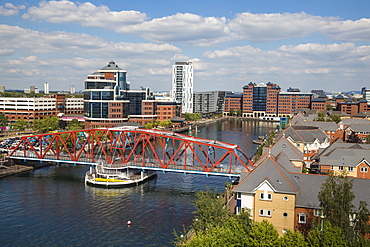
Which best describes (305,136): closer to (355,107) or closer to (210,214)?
(210,214)

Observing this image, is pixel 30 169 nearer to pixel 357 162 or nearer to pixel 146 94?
pixel 357 162

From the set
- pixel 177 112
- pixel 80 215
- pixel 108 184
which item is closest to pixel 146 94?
pixel 177 112

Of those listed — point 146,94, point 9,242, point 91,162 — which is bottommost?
point 9,242

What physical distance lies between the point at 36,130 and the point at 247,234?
87.3 meters

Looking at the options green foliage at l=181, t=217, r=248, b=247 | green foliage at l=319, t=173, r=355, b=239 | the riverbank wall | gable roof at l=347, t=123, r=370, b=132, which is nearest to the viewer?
green foliage at l=319, t=173, r=355, b=239

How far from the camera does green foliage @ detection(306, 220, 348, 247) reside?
69.7 ft

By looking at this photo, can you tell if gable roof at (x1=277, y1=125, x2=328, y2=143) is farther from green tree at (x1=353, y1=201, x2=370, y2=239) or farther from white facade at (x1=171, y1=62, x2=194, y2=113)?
white facade at (x1=171, y1=62, x2=194, y2=113)

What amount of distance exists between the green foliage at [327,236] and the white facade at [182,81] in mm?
152206

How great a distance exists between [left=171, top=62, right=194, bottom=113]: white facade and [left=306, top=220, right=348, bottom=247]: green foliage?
499 ft

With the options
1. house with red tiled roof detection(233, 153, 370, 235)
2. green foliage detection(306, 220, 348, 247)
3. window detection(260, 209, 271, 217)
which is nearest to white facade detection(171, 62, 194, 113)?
house with red tiled roof detection(233, 153, 370, 235)

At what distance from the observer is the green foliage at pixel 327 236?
2125cm

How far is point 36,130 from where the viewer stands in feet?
328

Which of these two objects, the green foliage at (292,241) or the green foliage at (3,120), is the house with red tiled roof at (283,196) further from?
the green foliage at (3,120)

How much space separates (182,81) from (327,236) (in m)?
154
